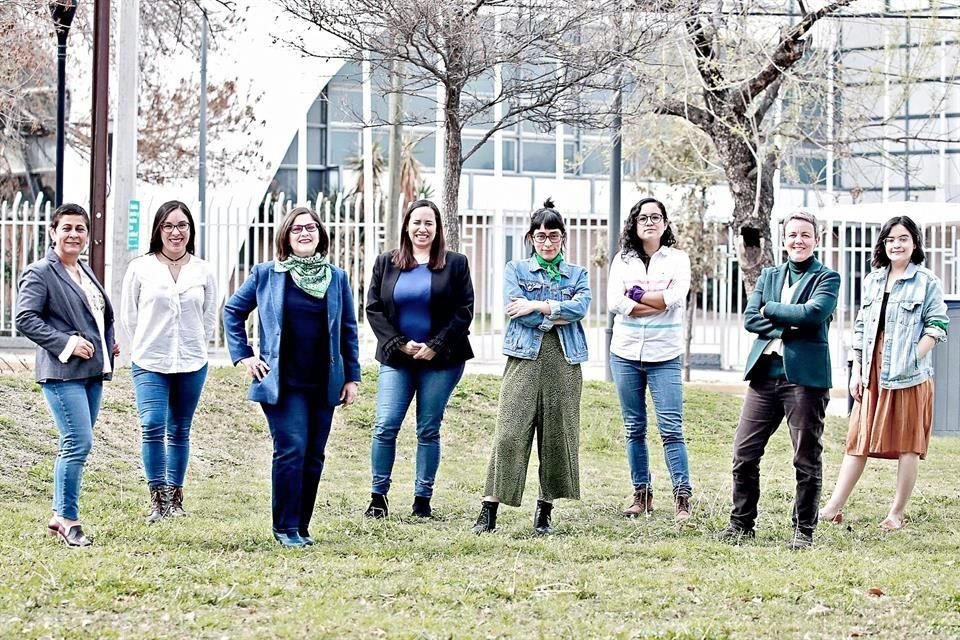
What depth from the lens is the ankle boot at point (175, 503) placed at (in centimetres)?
780

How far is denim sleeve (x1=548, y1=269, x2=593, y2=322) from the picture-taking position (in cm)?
751

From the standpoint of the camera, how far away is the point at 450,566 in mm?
6414

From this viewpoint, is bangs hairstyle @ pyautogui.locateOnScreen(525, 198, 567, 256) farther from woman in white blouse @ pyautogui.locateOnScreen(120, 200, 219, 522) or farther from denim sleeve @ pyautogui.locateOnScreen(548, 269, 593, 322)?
woman in white blouse @ pyautogui.locateOnScreen(120, 200, 219, 522)

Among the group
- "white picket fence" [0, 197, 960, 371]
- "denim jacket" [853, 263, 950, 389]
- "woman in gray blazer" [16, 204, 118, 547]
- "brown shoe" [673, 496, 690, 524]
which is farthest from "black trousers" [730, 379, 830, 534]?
"white picket fence" [0, 197, 960, 371]

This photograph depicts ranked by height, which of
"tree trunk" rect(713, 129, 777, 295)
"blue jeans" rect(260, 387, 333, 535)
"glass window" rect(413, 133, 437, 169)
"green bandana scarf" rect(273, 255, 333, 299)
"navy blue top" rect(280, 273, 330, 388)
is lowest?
"blue jeans" rect(260, 387, 333, 535)

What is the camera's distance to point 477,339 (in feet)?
74.7

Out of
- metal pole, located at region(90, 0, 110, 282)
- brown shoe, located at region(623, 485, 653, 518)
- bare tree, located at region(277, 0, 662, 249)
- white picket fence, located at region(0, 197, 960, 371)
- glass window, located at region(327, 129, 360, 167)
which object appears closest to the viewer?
brown shoe, located at region(623, 485, 653, 518)

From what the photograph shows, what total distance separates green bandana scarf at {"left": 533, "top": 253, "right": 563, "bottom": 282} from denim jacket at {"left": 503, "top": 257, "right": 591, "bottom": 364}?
19mm

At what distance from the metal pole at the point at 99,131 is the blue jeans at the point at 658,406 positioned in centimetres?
609

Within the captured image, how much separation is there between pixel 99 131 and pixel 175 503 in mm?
5690

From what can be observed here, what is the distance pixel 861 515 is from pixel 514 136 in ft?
101

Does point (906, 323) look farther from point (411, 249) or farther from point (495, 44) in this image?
point (495, 44)

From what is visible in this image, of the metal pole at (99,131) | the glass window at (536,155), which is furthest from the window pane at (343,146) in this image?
the metal pole at (99,131)

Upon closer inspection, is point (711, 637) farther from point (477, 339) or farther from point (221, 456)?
point (477, 339)
